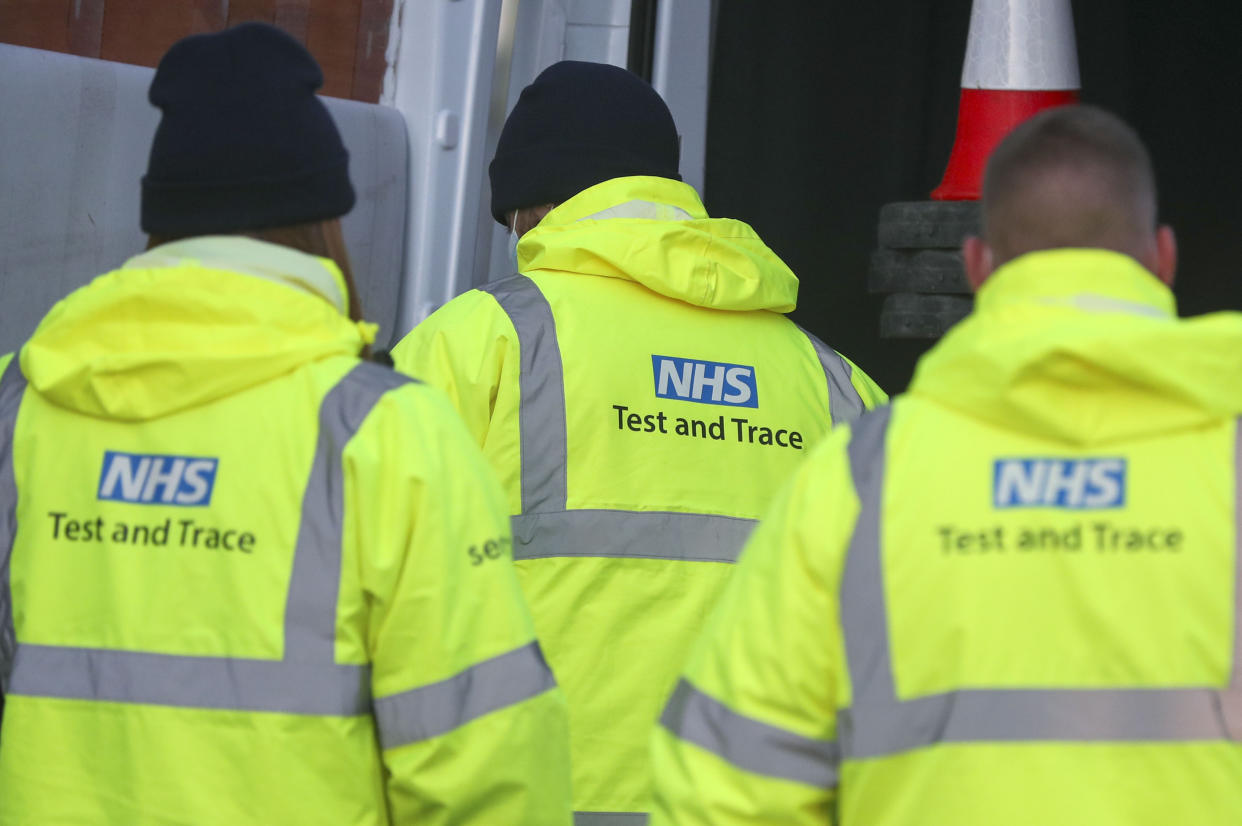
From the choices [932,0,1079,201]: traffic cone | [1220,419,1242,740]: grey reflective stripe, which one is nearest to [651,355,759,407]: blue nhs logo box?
[1220,419,1242,740]: grey reflective stripe

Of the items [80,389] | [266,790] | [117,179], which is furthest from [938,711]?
[117,179]

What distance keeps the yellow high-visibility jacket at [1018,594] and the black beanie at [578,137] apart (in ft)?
4.25

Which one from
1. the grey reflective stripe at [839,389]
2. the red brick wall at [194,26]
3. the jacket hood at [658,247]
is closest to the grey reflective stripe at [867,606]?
the jacket hood at [658,247]

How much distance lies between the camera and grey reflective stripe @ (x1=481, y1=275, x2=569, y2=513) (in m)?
2.51

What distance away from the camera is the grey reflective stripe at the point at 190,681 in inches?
63.4

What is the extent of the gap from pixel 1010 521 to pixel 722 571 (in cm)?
114

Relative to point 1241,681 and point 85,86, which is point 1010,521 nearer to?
point 1241,681

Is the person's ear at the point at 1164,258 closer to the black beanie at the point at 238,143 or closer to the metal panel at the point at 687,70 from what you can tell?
the black beanie at the point at 238,143

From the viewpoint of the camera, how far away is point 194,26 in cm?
316

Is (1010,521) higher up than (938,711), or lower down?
higher up

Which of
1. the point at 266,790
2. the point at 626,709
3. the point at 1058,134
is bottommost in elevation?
the point at 626,709

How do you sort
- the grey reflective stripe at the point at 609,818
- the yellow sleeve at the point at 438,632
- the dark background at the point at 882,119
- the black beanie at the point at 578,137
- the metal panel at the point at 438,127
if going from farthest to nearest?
the dark background at the point at 882,119 → the metal panel at the point at 438,127 → the black beanie at the point at 578,137 → the grey reflective stripe at the point at 609,818 → the yellow sleeve at the point at 438,632

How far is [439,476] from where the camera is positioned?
5.35 ft

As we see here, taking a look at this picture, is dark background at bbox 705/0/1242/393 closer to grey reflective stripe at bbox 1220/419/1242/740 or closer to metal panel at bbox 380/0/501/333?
metal panel at bbox 380/0/501/333
